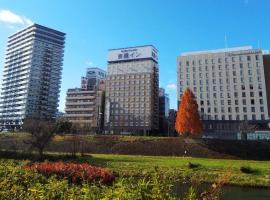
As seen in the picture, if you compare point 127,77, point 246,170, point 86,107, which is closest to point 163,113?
point 127,77

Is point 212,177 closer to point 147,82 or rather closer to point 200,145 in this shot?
point 200,145

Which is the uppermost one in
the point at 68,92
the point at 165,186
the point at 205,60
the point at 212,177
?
the point at 205,60

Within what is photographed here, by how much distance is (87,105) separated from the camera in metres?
170

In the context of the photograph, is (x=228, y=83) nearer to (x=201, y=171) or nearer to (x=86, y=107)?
(x=86, y=107)

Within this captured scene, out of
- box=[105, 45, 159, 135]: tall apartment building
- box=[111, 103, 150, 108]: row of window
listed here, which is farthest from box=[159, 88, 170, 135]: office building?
box=[111, 103, 150, 108]: row of window

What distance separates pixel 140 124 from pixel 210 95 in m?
36.8

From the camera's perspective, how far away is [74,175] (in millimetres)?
21781

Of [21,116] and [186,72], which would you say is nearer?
[186,72]

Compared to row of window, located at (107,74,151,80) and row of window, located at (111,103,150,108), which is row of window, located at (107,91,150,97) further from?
row of window, located at (107,74,151,80)

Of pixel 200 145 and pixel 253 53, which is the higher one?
pixel 253 53

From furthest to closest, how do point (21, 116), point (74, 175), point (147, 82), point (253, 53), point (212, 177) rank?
point (21, 116)
point (147, 82)
point (253, 53)
point (212, 177)
point (74, 175)

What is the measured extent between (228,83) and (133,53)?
5329 centimetres

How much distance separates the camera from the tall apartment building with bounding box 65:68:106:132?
16475 cm

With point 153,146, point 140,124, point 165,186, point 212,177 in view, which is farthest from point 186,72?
point 165,186
